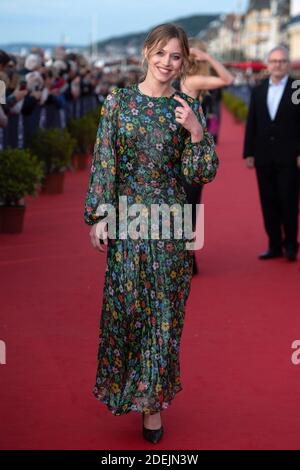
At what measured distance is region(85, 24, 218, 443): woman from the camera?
14.1ft

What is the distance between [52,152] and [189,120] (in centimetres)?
924

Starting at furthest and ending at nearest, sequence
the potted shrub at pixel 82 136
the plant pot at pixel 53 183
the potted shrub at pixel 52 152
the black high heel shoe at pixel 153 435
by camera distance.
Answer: the potted shrub at pixel 82 136 → the plant pot at pixel 53 183 → the potted shrub at pixel 52 152 → the black high heel shoe at pixel 153 435

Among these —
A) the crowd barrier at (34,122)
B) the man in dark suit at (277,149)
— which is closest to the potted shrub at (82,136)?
the crowd barrier at (34,122)

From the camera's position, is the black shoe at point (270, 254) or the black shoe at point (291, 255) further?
the black shoe at point (270, 254)

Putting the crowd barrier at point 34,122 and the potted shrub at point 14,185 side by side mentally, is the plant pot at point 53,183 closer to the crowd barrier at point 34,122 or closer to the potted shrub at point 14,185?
the crowd barrier at point 34,122

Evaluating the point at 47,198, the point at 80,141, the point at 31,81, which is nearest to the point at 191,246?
the point at 31,81

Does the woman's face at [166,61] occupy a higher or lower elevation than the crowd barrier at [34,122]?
higher

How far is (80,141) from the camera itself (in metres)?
16.8

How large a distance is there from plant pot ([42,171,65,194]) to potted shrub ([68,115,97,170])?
2927 millimetres

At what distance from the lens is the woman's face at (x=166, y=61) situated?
168 inches

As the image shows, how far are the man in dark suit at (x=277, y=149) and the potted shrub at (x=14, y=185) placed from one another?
2.31 m

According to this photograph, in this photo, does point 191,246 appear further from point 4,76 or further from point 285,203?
point 4,76

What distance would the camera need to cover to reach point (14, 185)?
997 centimetres

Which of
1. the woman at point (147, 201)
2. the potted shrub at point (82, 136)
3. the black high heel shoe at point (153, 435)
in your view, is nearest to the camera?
the woman at point (147, 201)
